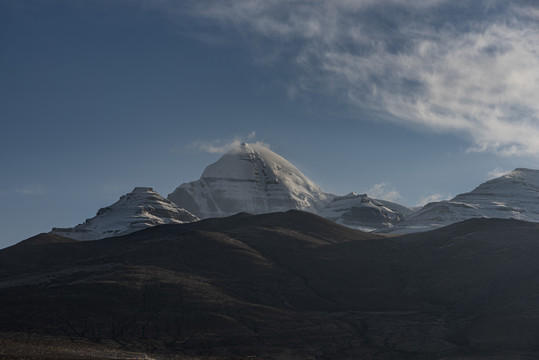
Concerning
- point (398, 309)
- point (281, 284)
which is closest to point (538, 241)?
point (398, 309)

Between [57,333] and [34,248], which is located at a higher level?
[34,248]

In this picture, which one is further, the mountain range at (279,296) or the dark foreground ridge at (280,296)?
the dark foreground ridge at (280,296)

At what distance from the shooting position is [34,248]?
16512 cm

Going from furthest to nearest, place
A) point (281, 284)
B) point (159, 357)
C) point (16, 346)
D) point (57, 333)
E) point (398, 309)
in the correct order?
1. point (281, 284)
2. point (398, 309)
3. point (57, 333)
4. point (159, 357)
5. point (16, 346)

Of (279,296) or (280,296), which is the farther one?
(280,296)

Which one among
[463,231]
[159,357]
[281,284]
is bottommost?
[159,357]

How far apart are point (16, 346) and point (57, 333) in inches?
588

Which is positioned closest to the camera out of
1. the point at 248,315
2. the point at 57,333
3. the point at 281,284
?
the point at 57,333

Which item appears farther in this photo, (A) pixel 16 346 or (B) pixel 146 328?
(B) pixel 146 328

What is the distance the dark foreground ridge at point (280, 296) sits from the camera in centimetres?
8781

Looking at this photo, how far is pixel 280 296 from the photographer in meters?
119

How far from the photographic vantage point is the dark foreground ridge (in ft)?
288

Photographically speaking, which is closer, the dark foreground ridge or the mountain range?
the mountain range

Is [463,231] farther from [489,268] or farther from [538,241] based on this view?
[489,268]
